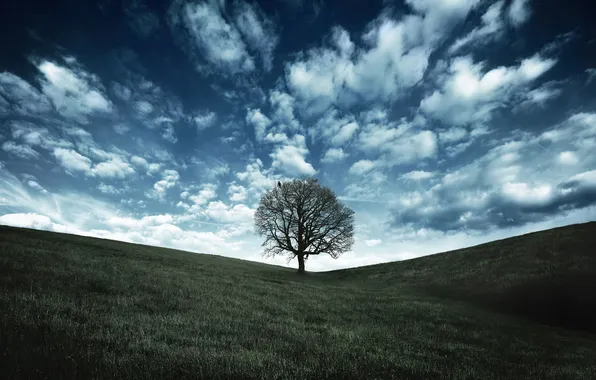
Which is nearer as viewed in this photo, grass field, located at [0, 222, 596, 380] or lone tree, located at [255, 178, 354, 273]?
grass field, located at [0, 222, 596, 380]

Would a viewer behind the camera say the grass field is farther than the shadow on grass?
No

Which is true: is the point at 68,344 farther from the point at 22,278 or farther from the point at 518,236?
the point at 518,236

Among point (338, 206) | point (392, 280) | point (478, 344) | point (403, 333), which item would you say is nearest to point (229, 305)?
point (403, 333)

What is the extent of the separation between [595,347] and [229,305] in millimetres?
16933

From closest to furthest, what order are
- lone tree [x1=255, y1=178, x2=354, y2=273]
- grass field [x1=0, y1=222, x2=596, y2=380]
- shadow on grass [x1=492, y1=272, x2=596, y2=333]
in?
1. grass field [x1=0, y1=222, x2=596, y2=380]
2. shadow on grass [x1=492, y1=272, x2=596, y2=333]
3. lone tree [x1=255, y1=178, x2=354, y2=273]

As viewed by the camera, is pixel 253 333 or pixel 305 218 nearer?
pixel 253 333

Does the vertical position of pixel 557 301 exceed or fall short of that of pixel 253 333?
it falls short

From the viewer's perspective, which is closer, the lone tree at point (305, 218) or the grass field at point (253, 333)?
the grass field at point (253, 333)

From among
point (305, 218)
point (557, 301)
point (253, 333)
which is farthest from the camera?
point (305, 218)

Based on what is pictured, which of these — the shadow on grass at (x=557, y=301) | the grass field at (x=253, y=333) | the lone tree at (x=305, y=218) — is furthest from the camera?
the lone tree at (x=305, y=218)

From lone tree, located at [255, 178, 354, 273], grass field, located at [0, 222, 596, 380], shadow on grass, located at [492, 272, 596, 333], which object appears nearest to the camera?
grass field, located at [0, 222, 596, 380]

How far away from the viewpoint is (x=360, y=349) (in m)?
8.44

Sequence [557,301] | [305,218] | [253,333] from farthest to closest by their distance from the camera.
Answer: [305,218]
[557,301]
[253,333]

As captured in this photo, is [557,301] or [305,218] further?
[305,218]
